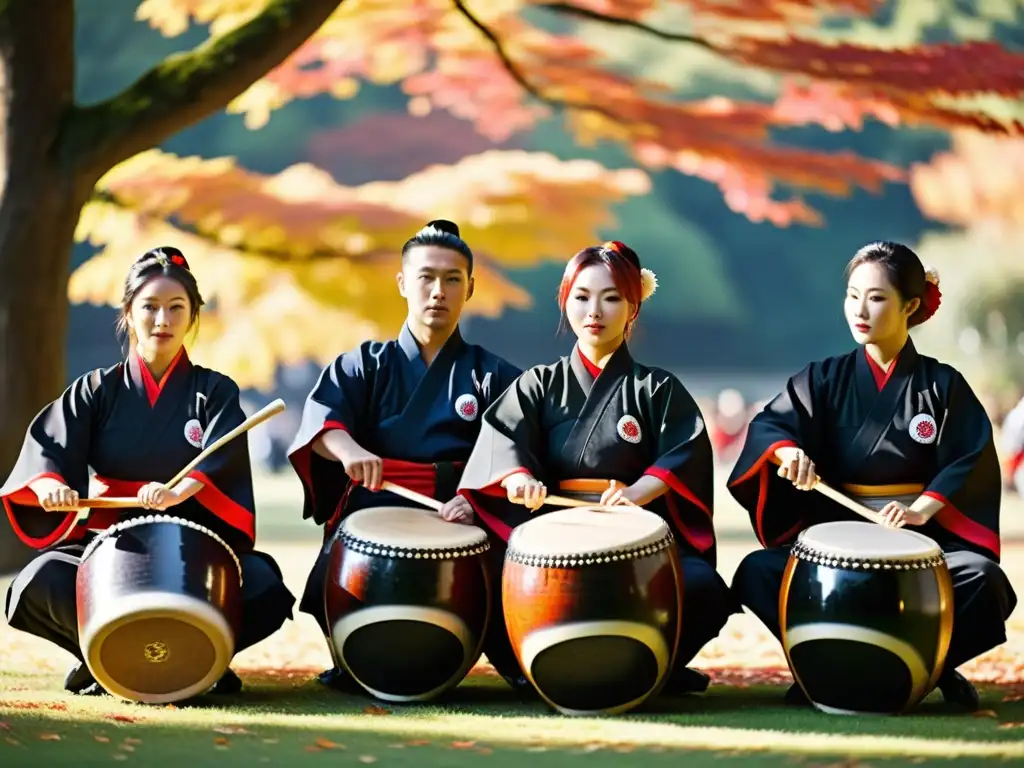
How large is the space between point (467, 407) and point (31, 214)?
3225mm

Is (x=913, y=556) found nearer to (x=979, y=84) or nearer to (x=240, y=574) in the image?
(x=240, y=574)

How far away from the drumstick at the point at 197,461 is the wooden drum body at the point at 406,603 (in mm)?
359

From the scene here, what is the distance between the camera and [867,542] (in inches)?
125

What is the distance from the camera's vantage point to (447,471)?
12.0 feet

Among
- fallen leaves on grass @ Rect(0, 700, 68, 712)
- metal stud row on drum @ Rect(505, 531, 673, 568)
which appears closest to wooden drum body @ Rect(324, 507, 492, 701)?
metal stud row on drum @ Rect(505, 531, 673, 568)

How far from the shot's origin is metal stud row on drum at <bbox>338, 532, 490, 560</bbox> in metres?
3.26

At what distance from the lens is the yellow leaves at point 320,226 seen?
8.84 m

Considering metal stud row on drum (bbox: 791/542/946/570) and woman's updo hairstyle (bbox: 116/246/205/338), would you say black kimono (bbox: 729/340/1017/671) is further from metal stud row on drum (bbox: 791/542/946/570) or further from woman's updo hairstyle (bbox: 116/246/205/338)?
woman's updo hairstyle (bbox: 116/246/205/338)

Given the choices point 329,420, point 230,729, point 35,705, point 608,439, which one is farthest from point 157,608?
point 608,439

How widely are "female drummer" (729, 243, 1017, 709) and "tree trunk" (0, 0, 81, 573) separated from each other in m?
3.76

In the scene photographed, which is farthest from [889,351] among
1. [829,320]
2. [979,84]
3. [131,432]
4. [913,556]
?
[829,320]

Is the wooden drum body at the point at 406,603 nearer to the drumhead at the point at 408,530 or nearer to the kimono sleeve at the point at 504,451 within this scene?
the drumhead at the point at 408,530

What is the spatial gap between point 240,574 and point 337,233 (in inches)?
233

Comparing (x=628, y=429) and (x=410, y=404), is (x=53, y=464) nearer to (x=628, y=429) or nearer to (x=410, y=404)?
(x=410, y=404)
